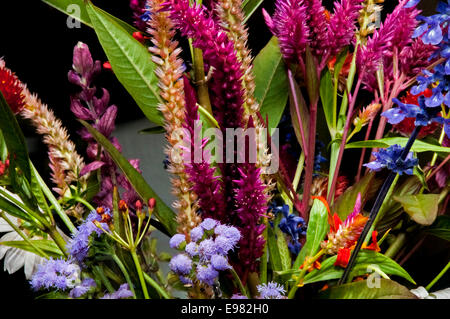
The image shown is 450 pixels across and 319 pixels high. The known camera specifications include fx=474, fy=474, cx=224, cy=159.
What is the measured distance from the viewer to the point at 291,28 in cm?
57

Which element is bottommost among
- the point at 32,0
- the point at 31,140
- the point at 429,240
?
the point at 429,240

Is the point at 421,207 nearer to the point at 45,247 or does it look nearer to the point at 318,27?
the point at 318,27

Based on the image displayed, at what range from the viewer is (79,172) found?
2.00 ft

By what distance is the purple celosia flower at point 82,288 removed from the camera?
1.65ft

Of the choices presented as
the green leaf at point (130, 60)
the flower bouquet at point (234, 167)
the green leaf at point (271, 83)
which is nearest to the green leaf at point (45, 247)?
the flower bouquet at point (234, 167)

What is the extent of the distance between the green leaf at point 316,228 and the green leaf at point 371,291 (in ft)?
0.17

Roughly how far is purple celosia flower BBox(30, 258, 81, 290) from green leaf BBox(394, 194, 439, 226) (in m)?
0.37

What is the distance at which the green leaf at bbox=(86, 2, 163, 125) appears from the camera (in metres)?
0.60

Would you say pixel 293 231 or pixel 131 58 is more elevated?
pixel 131 58

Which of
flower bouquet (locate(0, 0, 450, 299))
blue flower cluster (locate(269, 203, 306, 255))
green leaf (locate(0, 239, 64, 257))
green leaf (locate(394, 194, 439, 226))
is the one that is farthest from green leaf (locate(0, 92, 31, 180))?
green leaf (locate(394, 194, 439, 226))

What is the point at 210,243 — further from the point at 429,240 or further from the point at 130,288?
the point at 429,240

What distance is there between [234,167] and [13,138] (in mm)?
241

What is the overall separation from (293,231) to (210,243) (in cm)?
16
